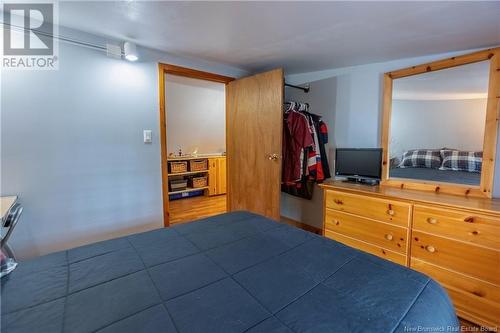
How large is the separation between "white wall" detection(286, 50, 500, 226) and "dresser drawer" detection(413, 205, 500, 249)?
912mm

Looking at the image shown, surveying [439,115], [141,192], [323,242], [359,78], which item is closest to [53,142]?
[141,192]

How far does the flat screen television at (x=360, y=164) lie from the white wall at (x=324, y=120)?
14.4 inches

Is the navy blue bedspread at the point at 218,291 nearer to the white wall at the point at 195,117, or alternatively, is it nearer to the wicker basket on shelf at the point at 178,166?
the wicker basket on shelf at the point at 178,166

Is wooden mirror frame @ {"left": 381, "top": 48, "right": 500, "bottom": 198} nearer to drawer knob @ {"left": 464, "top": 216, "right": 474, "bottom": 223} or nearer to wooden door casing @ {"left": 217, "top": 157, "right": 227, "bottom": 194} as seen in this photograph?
drawer knob @ {"left": 464, "top": 216, "right": 474, "bottom": 223}

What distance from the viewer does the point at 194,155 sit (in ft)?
16.6

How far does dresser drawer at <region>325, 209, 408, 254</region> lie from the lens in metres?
1.85

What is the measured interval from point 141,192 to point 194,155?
2.72 meters

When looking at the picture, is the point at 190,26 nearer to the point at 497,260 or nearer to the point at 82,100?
the point at 82,100

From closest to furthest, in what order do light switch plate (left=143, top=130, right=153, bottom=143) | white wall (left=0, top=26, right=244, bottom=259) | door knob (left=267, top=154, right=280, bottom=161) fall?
white wall (left=0, top=26, right=244, bottom=259) → light switch plate (left=143, top=130, right=153, bottom=143) → door knob (left=267, top=154, right=280, bottom=161)

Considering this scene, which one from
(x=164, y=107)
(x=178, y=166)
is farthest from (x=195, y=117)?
(x=164, y=107)

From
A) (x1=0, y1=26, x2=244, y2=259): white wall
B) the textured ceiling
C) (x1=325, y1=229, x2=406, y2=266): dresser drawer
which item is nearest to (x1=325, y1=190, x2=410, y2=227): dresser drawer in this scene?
(x1=325, y1=229, x2=406, y2=266): dresser drawer

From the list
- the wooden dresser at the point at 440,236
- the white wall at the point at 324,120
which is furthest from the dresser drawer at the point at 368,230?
the white wall at the point at 324,120

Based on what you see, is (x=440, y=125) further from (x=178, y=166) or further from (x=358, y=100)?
(x=178, y=166)

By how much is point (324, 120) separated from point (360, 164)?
0.80 metres
